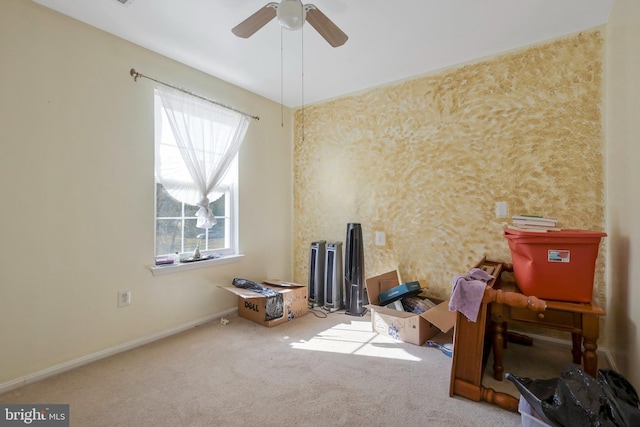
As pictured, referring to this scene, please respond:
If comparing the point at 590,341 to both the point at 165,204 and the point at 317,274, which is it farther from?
the point at 165,204

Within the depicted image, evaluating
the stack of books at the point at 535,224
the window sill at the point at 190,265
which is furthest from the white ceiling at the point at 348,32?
the window sill at the point at 190,265

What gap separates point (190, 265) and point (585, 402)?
9.21 ft

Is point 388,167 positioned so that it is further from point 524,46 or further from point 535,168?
→ point 524,46

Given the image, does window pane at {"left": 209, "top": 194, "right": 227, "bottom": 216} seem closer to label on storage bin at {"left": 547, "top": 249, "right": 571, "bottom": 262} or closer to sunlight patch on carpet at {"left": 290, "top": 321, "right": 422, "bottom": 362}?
sunlight patch on carpet at {"left": 290, "top": 321, "right": 422, "bottom": 362}

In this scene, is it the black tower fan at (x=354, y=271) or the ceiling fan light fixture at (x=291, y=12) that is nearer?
the ceiling fan light fixture at (x=291, y=12)

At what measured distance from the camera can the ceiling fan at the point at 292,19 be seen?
1.62m

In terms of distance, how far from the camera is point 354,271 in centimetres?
310

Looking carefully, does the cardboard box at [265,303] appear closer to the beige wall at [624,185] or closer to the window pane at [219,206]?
the window pane at [219,206]

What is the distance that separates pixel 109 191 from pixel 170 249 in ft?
2.39

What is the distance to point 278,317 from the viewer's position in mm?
2824

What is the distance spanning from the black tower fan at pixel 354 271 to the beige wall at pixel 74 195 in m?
1.54

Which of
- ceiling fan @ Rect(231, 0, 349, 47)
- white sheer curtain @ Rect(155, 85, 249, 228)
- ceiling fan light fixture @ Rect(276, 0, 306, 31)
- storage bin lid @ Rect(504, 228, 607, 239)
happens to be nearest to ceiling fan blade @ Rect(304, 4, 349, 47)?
ceiling fan @ Rect(231, 0, 349, 47)

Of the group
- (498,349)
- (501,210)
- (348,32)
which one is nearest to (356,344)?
(498,349)

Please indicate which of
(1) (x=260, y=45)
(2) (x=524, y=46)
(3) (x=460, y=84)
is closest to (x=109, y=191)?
(1) (x=260, y=45)
